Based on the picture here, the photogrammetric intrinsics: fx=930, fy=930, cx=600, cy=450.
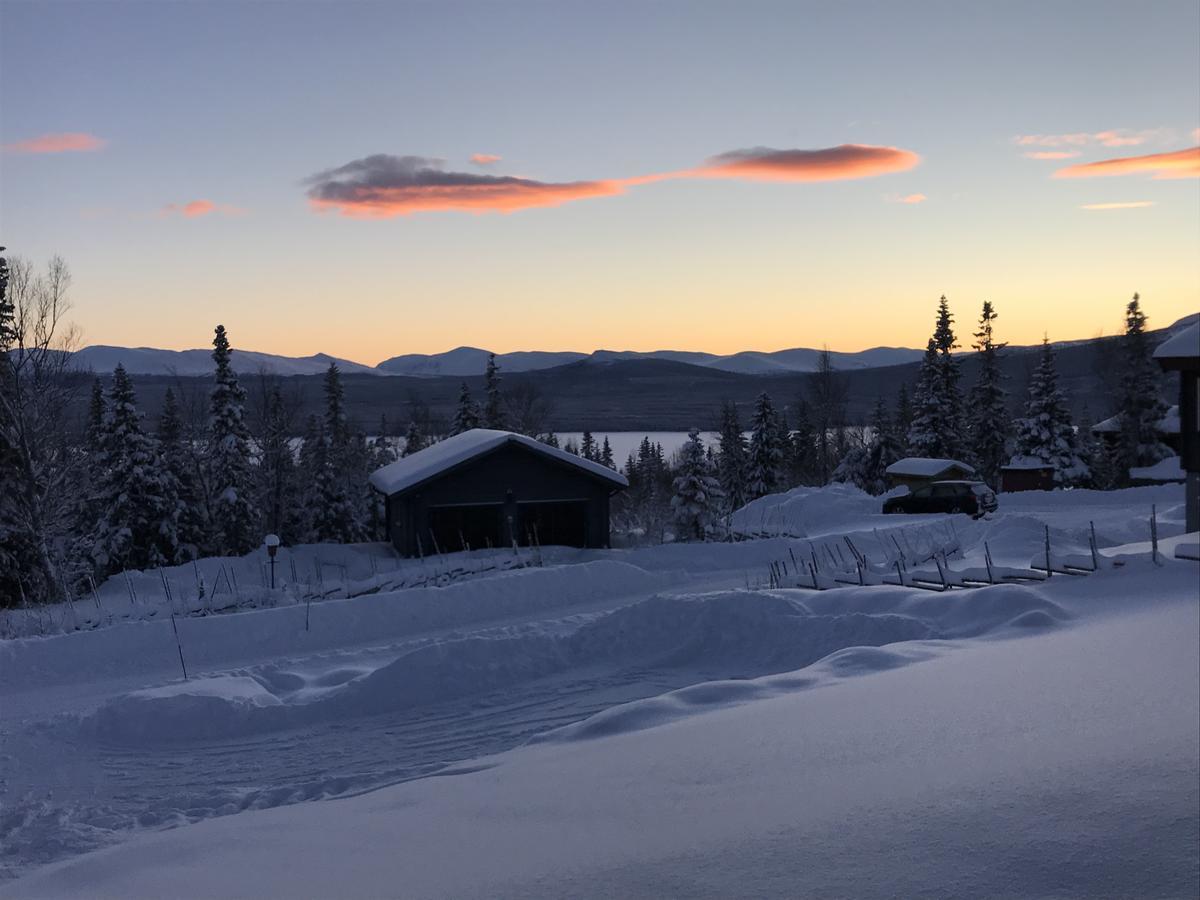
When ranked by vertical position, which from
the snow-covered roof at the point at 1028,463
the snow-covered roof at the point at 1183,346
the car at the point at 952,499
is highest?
the snow-covered roof at the point at 1183,346

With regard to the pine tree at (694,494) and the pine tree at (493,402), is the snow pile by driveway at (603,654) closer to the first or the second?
the pine tree at (694,494)

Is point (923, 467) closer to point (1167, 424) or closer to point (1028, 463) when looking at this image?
point (1028, 463)

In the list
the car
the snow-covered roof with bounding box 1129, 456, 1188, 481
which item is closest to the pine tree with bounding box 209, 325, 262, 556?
the car

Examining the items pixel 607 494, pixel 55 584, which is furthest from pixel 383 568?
pixel 55 584

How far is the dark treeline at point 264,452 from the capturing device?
31266 mm

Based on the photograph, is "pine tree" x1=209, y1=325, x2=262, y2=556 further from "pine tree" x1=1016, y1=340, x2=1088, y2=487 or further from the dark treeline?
"pine tree" x1=1016, y1=340, x2=1088, y2=487

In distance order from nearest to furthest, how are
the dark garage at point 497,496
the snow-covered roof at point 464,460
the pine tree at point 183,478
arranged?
1. the snow-covered roof at point 464,460
2. the dark garage at point 497,496
3. the pine tree at point 183,478

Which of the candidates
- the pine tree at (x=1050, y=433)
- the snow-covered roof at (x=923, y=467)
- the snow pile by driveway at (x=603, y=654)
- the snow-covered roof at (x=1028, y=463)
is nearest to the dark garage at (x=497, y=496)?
the snow pile by driveway at (x=603, y=654)

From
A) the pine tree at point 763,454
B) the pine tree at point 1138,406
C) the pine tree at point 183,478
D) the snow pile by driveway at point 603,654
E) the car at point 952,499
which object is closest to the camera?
the snow pile by driveway at point 603,654

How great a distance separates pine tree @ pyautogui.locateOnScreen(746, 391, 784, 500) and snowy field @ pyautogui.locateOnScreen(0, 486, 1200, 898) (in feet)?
123

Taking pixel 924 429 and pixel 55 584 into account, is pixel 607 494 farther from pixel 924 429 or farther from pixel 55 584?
pixel 924 429

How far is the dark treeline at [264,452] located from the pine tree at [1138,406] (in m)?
0.09

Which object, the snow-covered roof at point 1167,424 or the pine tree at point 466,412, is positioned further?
the pine tree at point 466,412

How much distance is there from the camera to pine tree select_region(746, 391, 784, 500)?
187 feet
